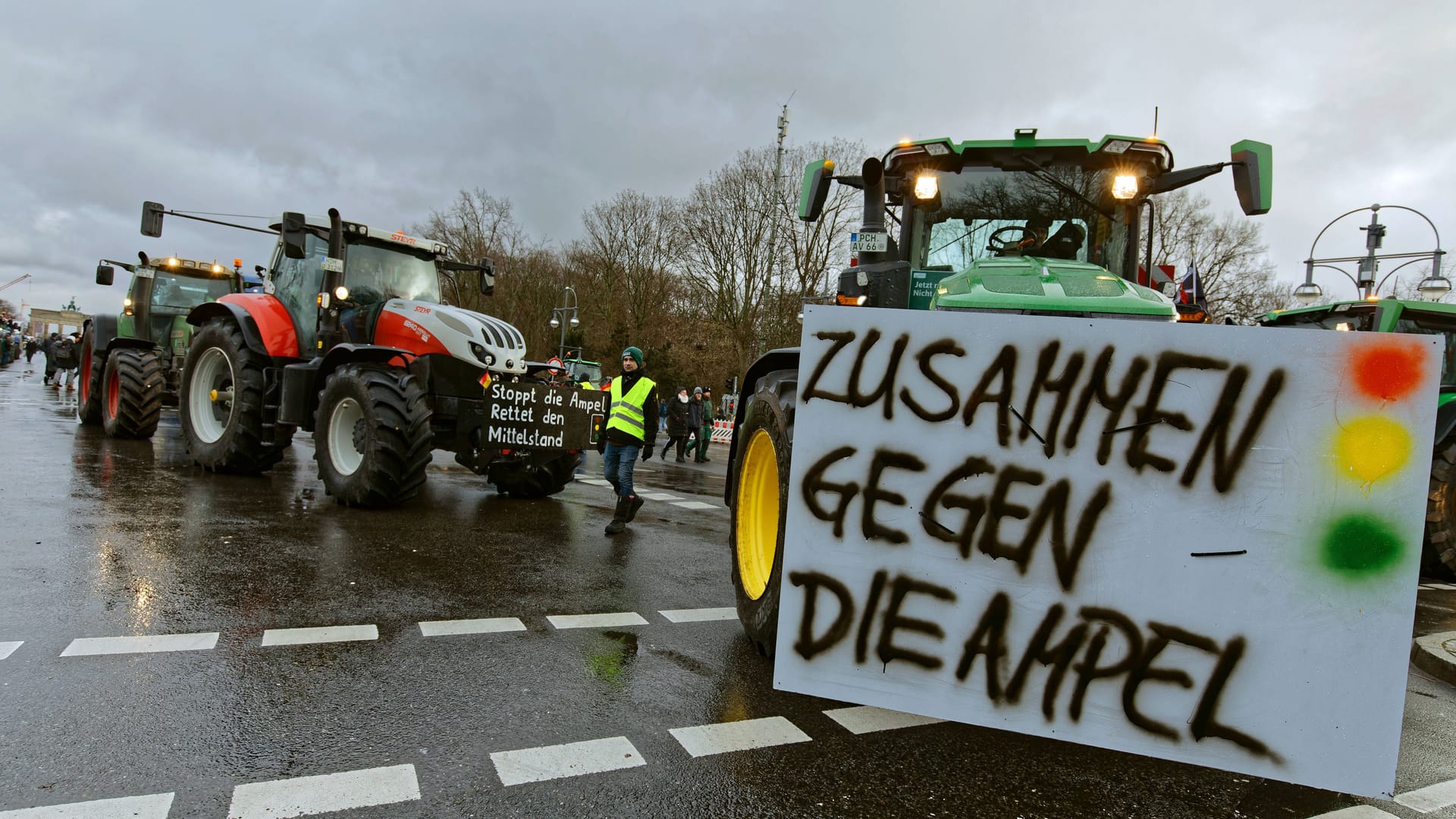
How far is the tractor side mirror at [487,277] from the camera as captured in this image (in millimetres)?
10320

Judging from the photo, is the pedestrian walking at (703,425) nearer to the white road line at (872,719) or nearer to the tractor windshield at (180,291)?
the tractor windshield at (180,291)

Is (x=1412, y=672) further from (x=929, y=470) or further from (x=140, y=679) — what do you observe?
(x=140, y=679)

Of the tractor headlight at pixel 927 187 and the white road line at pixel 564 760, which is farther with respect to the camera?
the tractor headlight at pixel 927 187

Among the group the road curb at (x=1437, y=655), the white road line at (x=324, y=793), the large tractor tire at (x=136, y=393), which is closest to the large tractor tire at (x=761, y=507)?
the white road line at (x=324, y=793)

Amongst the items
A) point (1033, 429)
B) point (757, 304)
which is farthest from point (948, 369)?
point (757, 304)

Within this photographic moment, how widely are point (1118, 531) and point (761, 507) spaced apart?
6.44 feet

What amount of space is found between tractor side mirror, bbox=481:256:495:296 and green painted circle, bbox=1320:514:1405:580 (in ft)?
30.3

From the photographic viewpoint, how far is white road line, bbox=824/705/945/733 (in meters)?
3.45

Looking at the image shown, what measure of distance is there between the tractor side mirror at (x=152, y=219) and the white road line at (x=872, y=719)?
9.63 meters

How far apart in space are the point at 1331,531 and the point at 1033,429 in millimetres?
945

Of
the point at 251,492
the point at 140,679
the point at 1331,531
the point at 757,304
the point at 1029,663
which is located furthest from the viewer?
the point at 757,304

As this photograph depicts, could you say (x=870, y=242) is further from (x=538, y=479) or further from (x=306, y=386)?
(x=306, y=386)

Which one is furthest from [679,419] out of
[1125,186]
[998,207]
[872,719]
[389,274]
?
[872,719]

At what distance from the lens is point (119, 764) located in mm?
2725
